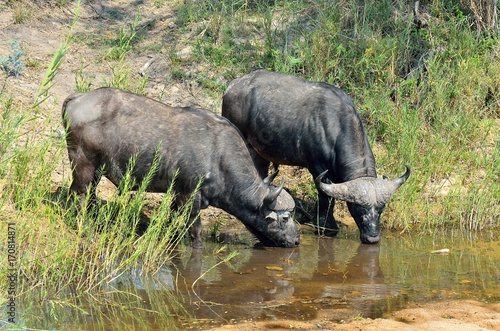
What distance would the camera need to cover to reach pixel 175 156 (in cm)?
871

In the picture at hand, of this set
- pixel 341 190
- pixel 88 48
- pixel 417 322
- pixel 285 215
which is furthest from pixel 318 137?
pixel 88 48

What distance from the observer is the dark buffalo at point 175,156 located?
8656mm

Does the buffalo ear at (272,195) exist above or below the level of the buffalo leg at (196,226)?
above

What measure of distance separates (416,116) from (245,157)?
3211 millimetres

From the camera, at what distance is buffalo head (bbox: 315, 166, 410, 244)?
30.0 feet

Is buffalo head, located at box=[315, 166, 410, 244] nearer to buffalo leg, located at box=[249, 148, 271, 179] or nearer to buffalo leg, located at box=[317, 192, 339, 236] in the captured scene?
buffalo leg, located at box=[317, 192, 339, 236]

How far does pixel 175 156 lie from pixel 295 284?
198cm

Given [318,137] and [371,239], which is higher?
[318,137]

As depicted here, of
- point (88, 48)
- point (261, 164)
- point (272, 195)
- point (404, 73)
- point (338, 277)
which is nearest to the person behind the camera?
point (338, 277)

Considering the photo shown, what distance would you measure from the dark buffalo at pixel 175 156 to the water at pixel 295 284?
0.46 metres

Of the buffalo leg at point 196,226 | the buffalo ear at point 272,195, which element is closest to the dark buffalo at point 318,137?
the buffalo ear at point 272,195

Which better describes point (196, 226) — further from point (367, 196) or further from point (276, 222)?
point (367, 196)

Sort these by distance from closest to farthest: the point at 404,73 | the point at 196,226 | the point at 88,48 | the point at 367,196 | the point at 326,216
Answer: the point at 196,226
the point at 367,196
the point at 326,216
the point at 404,73
the point at 88,48

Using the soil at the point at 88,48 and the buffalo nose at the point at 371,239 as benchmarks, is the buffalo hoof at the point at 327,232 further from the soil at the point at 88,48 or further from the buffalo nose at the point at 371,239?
the soil at the point at 88,48
